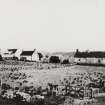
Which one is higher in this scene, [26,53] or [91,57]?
[26,53]

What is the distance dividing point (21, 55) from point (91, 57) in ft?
76.8

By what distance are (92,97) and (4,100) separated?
4.87 metres

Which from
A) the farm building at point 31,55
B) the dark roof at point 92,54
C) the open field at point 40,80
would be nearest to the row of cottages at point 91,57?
the dark roof at point 92,54

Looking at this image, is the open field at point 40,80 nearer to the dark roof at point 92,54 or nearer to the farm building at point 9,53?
the dark roof at point 92,54

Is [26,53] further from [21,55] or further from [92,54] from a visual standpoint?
[92,54]

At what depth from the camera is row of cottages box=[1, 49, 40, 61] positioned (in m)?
73.4

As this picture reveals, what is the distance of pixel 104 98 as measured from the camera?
543 inches

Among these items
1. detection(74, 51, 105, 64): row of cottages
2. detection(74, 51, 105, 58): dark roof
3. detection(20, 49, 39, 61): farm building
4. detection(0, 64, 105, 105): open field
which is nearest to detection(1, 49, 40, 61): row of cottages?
detection(20, 49, 39, 61): farm building

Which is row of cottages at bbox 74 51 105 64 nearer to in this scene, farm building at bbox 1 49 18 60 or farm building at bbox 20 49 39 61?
farm building at bbox 20 49 39 61

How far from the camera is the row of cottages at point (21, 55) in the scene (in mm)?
73438

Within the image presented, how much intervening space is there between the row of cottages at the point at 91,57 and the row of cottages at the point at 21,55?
13.2 metres

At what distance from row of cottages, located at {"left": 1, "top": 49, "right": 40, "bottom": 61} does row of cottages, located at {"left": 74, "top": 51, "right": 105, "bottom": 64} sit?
13202 millimetres

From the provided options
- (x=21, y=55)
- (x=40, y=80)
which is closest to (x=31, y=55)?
(x=21, y=55)

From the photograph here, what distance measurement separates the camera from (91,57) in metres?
63.1
